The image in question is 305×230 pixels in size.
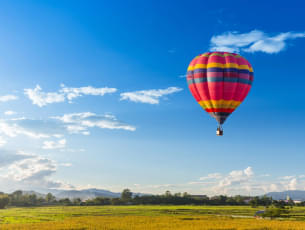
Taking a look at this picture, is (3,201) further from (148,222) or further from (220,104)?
(220,104)

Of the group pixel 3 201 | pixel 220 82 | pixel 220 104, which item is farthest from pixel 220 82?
pixel 3 201

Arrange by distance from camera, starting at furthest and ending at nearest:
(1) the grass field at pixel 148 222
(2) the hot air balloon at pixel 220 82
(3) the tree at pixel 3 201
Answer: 1. (3) the tree at pixel 3 201
2. (1) the grass field at pixel 148 222
3. (2) the hot air balloon at pixel 220 82

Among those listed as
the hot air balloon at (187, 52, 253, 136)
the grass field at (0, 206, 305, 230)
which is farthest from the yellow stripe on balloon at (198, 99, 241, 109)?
the grass field at (0, 206, 305, 230)

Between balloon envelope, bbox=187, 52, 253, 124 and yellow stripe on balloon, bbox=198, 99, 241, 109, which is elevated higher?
balloon envelope, bbox=187, 52, 253, 124

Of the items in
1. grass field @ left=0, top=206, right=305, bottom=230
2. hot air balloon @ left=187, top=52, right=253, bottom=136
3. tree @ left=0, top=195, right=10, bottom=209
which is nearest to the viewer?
hot air balloon @ left=187, top=52, right=253, bottom=136

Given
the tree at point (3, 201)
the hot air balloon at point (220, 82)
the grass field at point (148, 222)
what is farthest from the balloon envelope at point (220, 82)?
the tree at point (3, 201)

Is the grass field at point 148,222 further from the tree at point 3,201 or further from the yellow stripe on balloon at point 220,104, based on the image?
the tree at point 3,201

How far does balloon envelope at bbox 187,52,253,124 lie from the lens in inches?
1838

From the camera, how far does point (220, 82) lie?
46.5 m

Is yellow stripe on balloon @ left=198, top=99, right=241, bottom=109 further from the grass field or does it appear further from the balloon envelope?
the grass field

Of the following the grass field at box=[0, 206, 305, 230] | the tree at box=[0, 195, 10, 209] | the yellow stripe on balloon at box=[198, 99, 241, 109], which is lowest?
the grass field at box=[0, 206, 305, 230]

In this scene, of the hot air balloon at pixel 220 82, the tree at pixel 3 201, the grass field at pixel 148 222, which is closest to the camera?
the hot air balloon at pixel 220 82

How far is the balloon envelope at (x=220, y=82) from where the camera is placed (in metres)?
46.7

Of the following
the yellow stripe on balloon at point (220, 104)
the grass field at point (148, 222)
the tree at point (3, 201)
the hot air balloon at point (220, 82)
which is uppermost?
the hot air balloon at point (220, 82)
